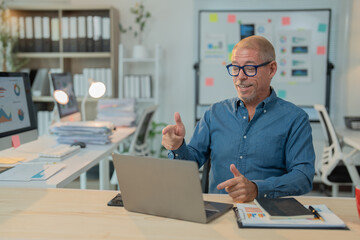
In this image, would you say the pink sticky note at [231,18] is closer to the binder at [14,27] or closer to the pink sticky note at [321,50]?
the pink sticky note at [321,50]

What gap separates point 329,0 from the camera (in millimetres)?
4277

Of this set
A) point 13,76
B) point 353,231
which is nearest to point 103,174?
point 13,76

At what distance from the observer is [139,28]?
4.55m

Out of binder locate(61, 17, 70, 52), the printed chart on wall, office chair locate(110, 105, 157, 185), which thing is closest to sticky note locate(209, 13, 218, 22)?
the printed chart on wall

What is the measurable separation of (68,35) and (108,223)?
3.56 m

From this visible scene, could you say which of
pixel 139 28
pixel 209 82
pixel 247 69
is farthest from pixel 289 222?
pixel 139 28

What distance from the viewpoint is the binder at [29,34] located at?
4.40 metres

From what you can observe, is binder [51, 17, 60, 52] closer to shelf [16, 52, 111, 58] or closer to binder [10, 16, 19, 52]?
shelf [16, 52, 111, 58]

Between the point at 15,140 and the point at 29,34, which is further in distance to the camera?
the point at 29,34

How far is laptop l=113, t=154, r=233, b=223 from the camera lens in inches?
44.6

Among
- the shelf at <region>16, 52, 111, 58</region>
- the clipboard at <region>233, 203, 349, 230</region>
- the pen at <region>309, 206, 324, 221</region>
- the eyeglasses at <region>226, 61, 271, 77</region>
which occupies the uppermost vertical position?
the shelf at <region>16, 52, 111, 58</region>

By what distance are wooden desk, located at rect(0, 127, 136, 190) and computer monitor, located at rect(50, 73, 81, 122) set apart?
205 mm

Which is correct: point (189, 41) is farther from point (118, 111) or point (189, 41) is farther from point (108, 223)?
point (108, 223)

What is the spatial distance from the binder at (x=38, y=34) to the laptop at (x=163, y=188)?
11.7 ft
